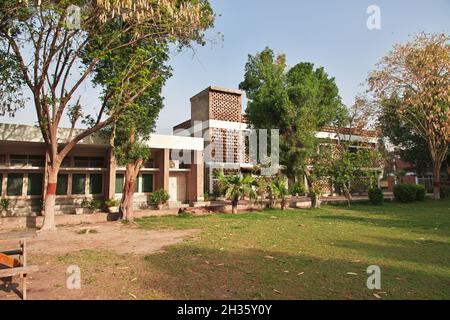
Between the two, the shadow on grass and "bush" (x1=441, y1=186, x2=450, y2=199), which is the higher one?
"bush" (x1=441, y1=186, x2=450, y2=199)

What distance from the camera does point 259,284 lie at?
4801 millimetres

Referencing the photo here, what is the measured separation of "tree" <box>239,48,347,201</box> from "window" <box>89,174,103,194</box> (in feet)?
34.5

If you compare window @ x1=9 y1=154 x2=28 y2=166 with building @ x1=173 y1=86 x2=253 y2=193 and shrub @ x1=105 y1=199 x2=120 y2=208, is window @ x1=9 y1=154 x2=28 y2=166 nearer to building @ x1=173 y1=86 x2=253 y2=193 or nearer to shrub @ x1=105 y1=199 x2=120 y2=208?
shrub @ x1=105 y1=199 x2=120 y2=208

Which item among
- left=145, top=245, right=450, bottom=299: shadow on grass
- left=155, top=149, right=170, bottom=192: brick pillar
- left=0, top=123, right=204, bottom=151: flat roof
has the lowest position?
left=145, top=245, right=450, bottom=299: shadow on grass

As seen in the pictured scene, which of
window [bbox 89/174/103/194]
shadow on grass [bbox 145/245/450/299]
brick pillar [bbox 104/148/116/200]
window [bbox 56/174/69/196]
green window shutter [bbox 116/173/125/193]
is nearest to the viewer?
shadow on grass [bbox 145/245/450/299]

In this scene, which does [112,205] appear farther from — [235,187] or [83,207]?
[235,187]

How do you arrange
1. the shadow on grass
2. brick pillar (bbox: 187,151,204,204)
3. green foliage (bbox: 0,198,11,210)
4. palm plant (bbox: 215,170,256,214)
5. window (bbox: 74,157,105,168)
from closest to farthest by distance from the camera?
the shadow on grass < green foliage (bbox: 0,198,11,210) < palm plant (bbox: 215,170,256,214) < window (bbox: 74,157,105,168) < brick pillar (bbox: 187,151,204,204)

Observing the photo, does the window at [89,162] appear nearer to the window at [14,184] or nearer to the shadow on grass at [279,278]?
the window at [14,184]

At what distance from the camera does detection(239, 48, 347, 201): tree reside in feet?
59.2

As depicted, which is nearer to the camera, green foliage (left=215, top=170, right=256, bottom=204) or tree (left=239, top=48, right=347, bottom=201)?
green foliage (left=215, top=170, right=256, bottom=204)

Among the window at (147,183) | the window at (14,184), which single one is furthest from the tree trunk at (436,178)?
the window at (14,184)

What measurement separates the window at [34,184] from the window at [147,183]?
18.1 feet

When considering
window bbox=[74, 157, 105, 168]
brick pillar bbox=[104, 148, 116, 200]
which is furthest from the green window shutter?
brick pillar bbox=[104, 148, 116, 200]
